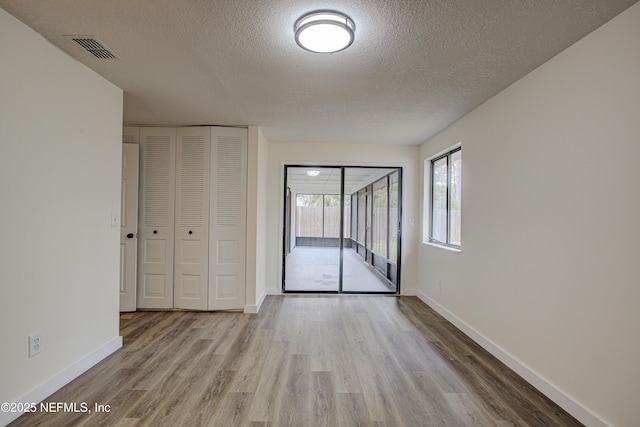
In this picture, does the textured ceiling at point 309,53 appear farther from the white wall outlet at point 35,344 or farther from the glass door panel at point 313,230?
the glass door panel at point 313,230

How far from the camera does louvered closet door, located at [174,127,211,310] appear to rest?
12.6 ft

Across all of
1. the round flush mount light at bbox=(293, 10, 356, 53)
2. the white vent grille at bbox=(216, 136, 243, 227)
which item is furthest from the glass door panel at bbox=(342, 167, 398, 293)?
the round flush mount light at bbox=(293, 10, 356, 53)

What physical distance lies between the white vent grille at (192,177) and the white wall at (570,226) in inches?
125

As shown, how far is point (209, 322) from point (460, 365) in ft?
8.55

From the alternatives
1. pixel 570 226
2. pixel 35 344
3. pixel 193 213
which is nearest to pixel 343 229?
pixel 193 213

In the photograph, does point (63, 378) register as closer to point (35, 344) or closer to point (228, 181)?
point (35, 344)

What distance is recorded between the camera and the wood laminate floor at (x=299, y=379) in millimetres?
1865

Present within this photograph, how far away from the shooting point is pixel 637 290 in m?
1.56

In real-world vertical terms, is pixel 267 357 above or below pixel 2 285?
below

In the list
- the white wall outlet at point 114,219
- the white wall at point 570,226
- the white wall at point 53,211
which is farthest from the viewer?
the white wall outlet at point 114,219

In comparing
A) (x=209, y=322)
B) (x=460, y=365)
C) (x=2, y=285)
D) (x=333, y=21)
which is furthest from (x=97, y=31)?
(x=460, y=365)

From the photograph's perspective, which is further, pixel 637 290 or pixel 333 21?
pixel 333 21

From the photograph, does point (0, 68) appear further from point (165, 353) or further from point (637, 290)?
point (637, 290)

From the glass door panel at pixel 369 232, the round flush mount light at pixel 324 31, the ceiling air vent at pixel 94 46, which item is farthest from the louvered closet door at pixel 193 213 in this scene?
the round flush mount light at pixel 324 31
